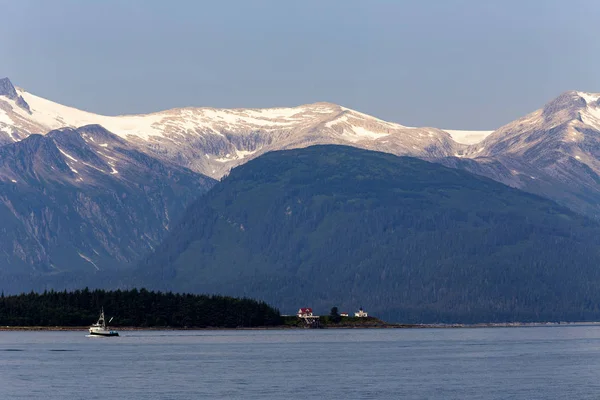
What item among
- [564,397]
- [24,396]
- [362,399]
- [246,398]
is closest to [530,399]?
[564,397]

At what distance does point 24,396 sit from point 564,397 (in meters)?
79.0

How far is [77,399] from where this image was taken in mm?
196000

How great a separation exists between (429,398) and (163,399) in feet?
127

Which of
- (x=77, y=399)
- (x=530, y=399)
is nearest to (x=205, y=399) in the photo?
(x=77, y=399)

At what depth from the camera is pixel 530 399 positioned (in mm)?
197000

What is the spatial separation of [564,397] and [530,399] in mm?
5954

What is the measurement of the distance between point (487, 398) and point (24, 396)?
67585 mm

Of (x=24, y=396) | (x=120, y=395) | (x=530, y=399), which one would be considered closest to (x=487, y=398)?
(x=530, y=399)

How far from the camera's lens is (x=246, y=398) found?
19775 centimetres

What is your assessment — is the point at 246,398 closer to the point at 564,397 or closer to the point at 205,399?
the point at 205,399

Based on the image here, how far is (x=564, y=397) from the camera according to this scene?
200 metres

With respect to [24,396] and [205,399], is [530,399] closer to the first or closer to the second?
[205,399]

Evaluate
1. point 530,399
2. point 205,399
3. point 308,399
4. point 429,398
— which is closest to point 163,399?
point 205,399

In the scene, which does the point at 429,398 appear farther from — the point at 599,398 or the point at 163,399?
the point at 163,399
